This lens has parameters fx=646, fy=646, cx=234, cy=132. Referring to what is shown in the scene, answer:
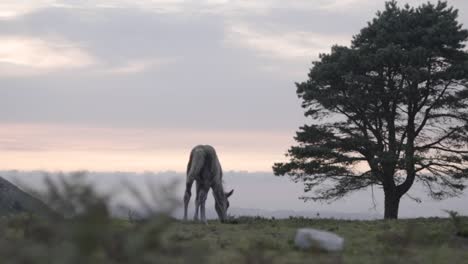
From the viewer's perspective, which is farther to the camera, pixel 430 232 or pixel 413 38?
pixel 413 38

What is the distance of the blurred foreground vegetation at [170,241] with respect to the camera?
5.07m

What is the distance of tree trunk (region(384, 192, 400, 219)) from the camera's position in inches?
1243

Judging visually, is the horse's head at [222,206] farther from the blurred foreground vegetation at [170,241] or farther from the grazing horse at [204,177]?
the blurred foreground vegetation at [170,241]

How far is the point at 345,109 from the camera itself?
1246 inches

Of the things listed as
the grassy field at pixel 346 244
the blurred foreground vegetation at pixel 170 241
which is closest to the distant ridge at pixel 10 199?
the blurred foreground vegetation at pixel 170 241

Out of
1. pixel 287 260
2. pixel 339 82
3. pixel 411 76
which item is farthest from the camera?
pixel 339 82

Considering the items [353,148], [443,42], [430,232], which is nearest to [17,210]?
[430,232]

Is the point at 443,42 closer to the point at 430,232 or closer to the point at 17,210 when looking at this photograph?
the point at 430,232

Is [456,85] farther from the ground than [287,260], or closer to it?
farther from the ground

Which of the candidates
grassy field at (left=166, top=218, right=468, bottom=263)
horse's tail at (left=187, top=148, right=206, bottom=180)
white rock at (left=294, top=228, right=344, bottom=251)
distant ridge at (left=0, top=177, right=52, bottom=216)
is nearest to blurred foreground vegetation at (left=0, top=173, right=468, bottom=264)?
grassy field at (left=166, top=218, right=468, bottom=263)

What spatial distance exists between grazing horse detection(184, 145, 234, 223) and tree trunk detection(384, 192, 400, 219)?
12.3 meters

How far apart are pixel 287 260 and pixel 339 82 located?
2134 centimetres

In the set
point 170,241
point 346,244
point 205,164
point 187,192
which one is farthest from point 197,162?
point 170,241

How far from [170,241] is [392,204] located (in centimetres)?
2444
